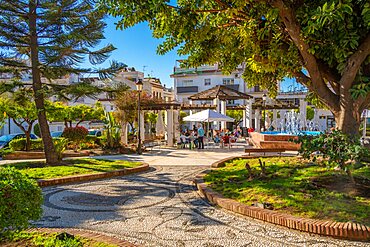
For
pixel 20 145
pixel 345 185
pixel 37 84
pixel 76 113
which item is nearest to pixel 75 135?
pixel 20 145

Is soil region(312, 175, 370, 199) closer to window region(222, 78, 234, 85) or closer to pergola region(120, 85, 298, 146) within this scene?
pergola region(120, 85, 298, 146)

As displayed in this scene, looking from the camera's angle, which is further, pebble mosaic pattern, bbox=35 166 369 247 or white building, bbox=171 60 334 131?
white building, bbox=171 60 334 131

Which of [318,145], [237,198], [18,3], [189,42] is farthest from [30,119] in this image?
[318,145]

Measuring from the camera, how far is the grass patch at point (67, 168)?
31.4 feet

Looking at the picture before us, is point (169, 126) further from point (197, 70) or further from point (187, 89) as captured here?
point (187, 89)

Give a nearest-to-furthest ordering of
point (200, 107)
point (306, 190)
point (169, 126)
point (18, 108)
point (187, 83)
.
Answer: point (306, 190) → point (18, 108) → point (169, 126) → point (200, 107) → point (187, 83)

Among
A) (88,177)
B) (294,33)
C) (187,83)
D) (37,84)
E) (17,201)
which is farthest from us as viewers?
(187,83)

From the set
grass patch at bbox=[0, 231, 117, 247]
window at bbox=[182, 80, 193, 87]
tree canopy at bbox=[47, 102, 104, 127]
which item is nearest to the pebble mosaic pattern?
grass patch at bbox=[0, 231, 117, 247]

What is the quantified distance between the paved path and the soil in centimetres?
192

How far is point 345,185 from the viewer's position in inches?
255

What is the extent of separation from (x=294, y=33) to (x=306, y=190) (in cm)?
319

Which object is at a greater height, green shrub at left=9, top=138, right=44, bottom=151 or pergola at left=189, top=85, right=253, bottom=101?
pergola at left=189, top=85, right=253, bottom=101

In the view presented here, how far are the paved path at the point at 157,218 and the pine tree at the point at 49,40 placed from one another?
15.2ft

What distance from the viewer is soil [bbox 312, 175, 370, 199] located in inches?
241
